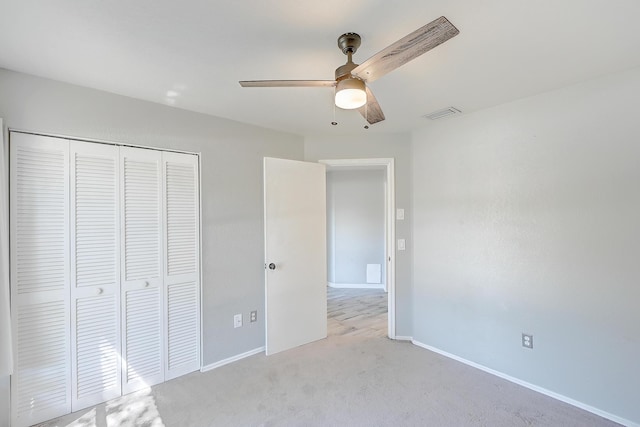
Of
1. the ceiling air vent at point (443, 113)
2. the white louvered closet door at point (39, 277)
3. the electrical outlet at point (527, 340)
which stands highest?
the ceiling air vent at point (443, 113)

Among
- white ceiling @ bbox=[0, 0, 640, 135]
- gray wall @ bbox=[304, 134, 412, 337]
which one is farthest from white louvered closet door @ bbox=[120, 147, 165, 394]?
gray wall @ bbox=[304, 134, 412, 337]

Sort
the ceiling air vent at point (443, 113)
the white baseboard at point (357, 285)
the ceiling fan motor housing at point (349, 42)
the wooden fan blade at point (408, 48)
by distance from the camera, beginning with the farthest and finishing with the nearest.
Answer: the white baseboard at point (357, 285) → the ceiling air vent at point (443, 113) → the ceiling fan motor housing at point (349, 42) → the wooden fan blade at point (408, 48)

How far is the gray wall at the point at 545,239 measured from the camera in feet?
6.75

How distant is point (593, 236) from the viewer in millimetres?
2176

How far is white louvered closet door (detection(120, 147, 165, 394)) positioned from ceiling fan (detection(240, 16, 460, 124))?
1435mm

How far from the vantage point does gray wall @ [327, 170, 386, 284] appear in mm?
5973

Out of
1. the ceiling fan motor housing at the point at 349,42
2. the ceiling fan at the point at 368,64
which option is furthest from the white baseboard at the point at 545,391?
the ceiling fan motor housing at the point at 349,42

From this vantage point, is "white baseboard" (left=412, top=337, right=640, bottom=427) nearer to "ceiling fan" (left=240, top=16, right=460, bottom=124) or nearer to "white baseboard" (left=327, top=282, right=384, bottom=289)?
"ceiling fan" (left=240, top=16, right=460, bottom=124)

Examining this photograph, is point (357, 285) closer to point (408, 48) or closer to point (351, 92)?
point (351, 92)

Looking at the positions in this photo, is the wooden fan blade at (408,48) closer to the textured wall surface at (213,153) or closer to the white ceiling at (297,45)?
the white ceiling at (297,45)

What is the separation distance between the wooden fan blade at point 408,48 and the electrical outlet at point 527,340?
2.37m

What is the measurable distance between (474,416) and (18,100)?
3.68m

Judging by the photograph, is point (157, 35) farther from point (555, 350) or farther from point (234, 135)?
point (555, 350)

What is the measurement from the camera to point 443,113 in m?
2.83
